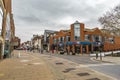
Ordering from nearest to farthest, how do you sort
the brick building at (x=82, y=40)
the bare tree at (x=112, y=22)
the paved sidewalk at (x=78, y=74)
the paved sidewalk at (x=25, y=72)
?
the paved sidewalk at (x=25, y=72)
the paved sidewalk at (x=78, y=74)
the bare tree at (x=112, y=22)
the brick building at (x=82, y=40)

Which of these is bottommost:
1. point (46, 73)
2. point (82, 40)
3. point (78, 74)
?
point (78, 74)

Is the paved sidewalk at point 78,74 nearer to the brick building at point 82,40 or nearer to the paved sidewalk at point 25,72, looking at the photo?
the paved sidewalk at point 25,72

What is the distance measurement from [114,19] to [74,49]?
2416 centimetres

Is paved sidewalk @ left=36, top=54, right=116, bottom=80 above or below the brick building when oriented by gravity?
below

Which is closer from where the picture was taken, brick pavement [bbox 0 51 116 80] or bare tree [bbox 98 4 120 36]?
brick pavement [bbox 0 51 116 80]

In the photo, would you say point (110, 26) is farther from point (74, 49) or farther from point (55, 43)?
point (55, 43)

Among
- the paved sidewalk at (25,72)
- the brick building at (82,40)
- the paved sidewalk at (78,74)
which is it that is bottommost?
the paved sidewalk at (78,74)

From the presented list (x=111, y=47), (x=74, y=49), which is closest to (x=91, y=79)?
(x=74, y=49)

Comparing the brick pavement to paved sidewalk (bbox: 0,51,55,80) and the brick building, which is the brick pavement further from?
the brick building

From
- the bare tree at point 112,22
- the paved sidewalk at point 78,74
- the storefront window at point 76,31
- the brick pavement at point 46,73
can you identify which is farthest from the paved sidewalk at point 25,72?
the storefront window at point 76,31

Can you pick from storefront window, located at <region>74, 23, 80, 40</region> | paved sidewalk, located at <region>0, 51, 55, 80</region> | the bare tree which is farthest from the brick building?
paved sidewalk, located at <region>0, 51, 55, 80</region>

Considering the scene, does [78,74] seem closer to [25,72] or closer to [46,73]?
[46,73]

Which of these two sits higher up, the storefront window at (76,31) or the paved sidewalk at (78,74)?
the storefront window at (76,31)

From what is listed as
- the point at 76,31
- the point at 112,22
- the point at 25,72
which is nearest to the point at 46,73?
the point at 25,72
